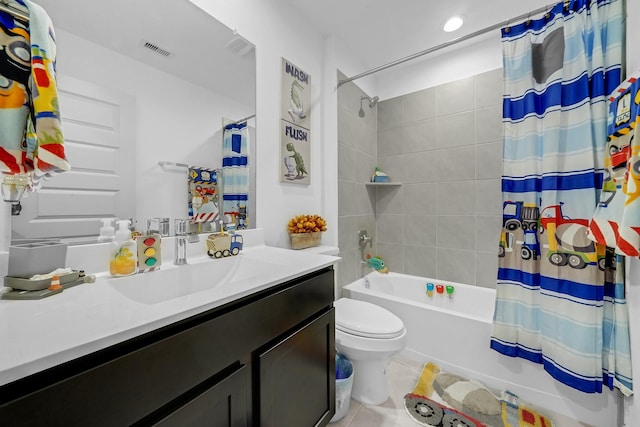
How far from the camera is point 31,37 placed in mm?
655

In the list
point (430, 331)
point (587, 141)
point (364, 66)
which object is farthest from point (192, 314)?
point (364, 66)

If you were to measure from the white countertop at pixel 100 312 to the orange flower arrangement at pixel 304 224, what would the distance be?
624 millimetres

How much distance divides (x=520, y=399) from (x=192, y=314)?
189cm

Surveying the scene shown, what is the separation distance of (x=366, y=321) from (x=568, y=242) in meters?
1.12

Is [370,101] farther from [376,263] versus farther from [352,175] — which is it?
[376,263]

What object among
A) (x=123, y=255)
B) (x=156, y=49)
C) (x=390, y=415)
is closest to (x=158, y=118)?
(x=156, y=49)

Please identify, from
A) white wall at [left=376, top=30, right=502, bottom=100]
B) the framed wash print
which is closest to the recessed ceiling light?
white wall at [left=376, top=30, right=502, bottom=100]

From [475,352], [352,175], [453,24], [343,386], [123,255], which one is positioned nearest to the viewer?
[123,255]

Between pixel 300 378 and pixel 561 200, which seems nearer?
pixel 300 378

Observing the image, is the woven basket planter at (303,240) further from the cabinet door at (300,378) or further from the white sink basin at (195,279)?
the cabinet door at (300,378)

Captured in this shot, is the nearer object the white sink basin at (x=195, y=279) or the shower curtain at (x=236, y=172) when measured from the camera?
the white sink basin at (x=195, y=279)

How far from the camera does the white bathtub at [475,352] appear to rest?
1320 mm

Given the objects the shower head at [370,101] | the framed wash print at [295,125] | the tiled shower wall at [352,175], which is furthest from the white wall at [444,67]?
the framed wash print at [295,125]

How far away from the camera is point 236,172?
133cm
